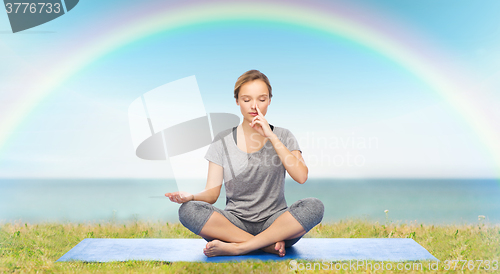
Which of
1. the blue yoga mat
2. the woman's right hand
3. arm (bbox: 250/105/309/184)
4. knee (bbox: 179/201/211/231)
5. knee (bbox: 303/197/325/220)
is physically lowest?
the blue yoga mat

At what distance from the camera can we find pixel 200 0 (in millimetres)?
4809

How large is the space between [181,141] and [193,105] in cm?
35

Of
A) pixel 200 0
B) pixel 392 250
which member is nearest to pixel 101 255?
pixel 392 250

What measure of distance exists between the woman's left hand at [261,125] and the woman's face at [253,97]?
44 mm

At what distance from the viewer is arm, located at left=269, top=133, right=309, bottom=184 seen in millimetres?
2432

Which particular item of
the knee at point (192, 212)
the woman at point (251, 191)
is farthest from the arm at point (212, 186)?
the knee at point (192, 212)

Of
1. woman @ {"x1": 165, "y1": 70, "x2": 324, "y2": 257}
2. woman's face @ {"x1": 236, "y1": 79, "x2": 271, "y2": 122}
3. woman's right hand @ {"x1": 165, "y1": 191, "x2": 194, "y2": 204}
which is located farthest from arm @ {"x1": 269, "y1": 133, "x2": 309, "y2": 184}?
woman's right hand @ {"x1": 165, "y1": 191, "x2": 194, "y2": 204}

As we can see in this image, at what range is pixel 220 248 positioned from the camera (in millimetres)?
2500

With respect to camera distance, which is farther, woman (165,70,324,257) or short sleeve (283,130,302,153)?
short sleeve (283,130,302,153)

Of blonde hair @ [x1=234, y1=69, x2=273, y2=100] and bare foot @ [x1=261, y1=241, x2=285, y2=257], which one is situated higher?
blonde hair @ [x1=234, y1=69, x2=273, y2=100]

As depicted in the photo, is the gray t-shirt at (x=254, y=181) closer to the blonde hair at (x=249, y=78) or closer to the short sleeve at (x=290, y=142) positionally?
the short sleeve at (x=290, y=142)

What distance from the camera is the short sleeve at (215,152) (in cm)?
275

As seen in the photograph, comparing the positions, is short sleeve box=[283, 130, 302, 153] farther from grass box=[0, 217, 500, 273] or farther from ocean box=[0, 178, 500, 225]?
grass box=[0, 217, 500, 273]

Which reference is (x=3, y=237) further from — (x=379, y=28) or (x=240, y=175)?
(x=379, y=28)
